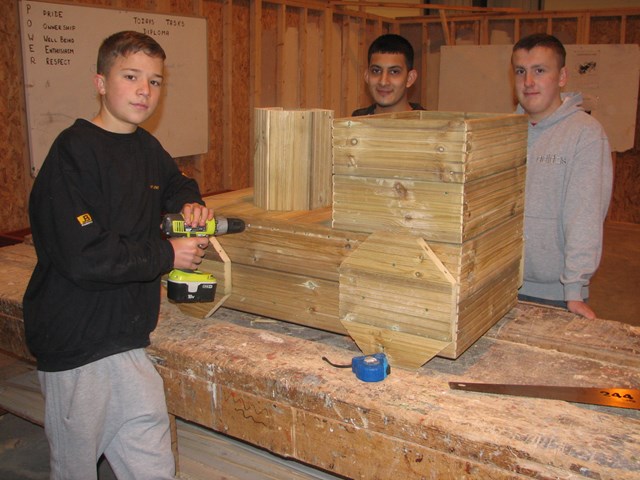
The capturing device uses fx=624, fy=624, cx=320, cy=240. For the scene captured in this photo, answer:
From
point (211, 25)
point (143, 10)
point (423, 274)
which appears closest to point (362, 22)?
point (211, 25)

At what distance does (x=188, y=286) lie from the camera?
2039 millimetres

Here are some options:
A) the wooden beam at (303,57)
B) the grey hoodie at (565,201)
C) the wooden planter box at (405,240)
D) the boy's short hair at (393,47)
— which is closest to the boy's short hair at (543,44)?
the grey hoodie at (565,201)

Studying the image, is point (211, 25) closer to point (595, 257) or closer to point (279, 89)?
point (279, 89)

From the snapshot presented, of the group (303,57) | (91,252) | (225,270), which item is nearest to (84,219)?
(91,252)

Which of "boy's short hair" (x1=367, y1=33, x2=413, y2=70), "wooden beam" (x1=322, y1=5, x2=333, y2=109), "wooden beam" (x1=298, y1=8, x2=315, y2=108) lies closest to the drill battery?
"boy's short hair" (x1=367, y1=33, x2=413, y2=70)

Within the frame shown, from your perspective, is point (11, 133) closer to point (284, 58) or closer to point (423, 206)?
point (284, 58)

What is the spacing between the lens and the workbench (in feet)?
4.67

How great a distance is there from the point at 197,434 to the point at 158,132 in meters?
3.50

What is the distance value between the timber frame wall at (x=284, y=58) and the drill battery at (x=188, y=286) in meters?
3.09

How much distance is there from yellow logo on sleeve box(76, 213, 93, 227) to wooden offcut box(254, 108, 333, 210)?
64 cm

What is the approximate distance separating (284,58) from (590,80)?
391 centimetres

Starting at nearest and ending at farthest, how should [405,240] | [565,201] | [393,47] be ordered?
[405,240] → [565,201] → [393,47]

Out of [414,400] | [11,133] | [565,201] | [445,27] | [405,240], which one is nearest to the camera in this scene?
[414,400]

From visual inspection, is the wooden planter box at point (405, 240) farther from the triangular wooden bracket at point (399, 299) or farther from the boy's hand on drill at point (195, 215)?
the boy's hand on drill at point (195, 215)
